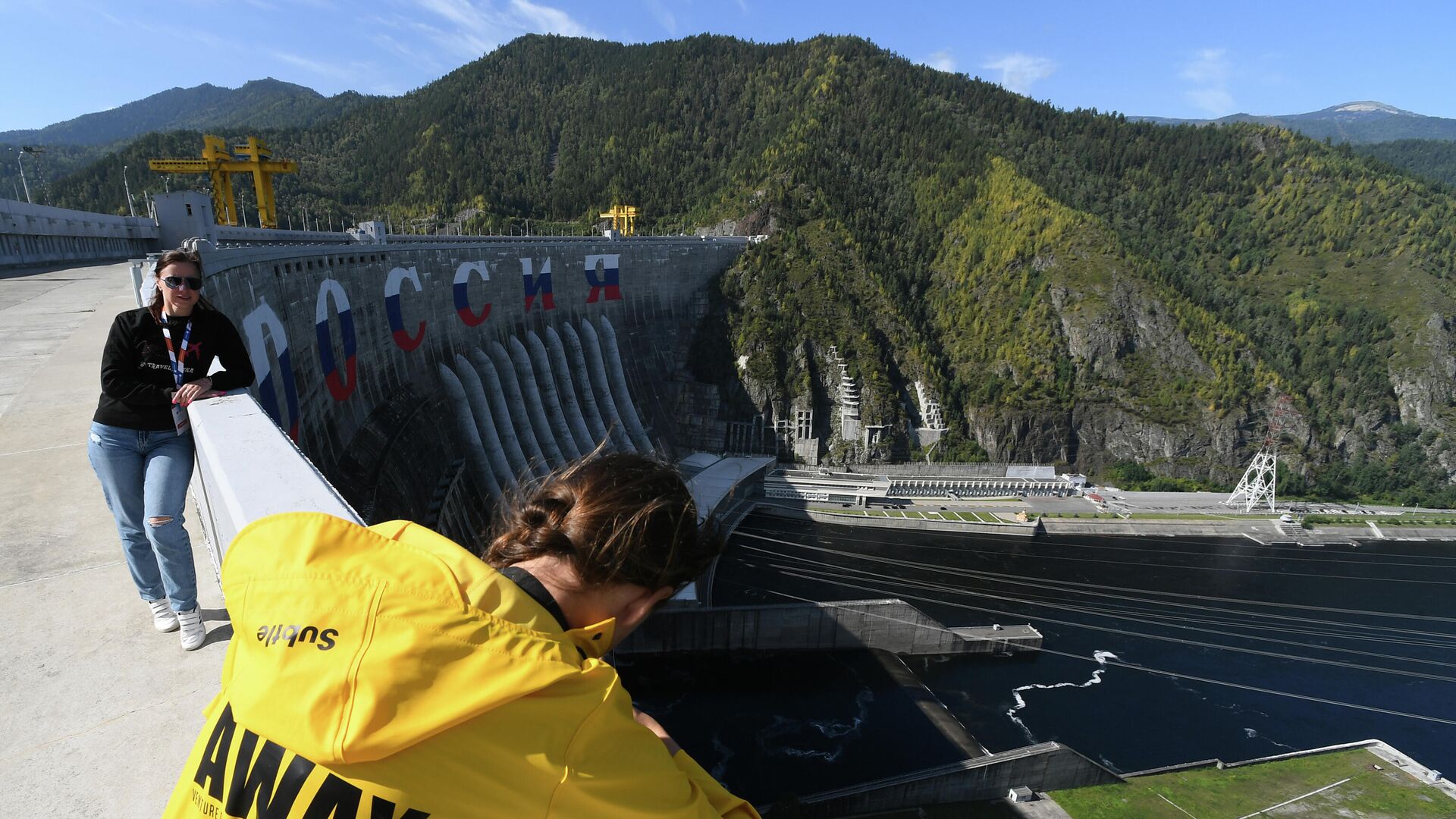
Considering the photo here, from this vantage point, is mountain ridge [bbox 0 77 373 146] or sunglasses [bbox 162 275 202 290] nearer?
sunglasses [bbox 162 275 202 290]

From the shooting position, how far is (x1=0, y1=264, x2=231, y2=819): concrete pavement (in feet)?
8.86

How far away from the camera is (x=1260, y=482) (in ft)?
151

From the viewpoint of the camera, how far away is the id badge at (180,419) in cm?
377

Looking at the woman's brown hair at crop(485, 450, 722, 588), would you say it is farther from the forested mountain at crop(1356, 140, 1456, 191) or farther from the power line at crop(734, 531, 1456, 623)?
the forested mountain at crop(1356, 140, 1456, 191)

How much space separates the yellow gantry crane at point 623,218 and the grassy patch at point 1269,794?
52530mm

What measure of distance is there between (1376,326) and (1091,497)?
37894mm

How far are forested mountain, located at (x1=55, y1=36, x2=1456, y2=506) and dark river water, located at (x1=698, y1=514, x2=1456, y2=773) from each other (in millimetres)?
12188

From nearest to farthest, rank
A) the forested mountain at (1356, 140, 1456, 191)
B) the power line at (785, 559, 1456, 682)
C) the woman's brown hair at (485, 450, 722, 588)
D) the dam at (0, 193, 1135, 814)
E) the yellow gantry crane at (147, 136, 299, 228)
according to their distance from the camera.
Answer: the woman's brown hair at (485, 450, 722, 588)
the dam at (0, 193, 1135, 814)
the power line at (785, 559, 1456, 682)
the yellow gantry crane at (147, 136, 299, 228)
the forested mountain at (1356, 140, 1456, 191)

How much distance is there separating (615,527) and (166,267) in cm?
381

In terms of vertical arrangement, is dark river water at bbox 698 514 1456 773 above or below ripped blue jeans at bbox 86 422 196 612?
below

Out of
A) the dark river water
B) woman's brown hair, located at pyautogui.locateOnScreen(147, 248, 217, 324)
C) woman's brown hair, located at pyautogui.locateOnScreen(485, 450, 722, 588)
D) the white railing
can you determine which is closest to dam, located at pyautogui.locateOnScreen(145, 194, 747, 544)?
the white railing

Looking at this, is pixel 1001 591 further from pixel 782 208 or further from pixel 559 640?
pixel 782 208

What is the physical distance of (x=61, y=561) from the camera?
168 inches

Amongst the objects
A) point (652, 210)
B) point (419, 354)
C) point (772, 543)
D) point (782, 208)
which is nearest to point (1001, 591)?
point (772, 543)
